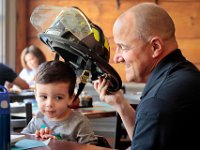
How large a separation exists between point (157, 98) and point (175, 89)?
0.05 meters

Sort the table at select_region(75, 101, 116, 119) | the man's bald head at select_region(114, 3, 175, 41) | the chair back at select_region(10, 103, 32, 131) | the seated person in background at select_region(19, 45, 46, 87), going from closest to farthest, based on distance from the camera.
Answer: the man's bald head at select_region(114, 3, 175, 41) < the chair back at select_region(10, 103, 32, 131) < the table at select_region(75, 101, 116, 119) < the seated person in background at select_region(19, 45, 46, 87)

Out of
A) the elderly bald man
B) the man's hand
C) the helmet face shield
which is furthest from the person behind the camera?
the man's hand

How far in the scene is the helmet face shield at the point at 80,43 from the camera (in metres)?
1.37

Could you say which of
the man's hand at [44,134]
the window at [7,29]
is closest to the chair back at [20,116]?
the man's hand at [44,134]

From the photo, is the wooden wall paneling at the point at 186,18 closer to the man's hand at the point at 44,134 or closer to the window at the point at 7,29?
the window at the point at 7,29

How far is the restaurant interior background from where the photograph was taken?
4168 millimetres

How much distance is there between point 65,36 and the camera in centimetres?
140

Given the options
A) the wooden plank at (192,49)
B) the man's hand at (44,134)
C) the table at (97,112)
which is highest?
the wooden plank at (192,49)

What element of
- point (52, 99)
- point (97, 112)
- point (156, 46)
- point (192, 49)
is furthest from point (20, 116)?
point (192, 49)

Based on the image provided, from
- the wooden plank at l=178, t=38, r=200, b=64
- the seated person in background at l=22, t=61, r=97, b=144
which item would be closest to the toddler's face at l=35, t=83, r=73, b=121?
the seated person in background at l=22, t=61, r=97, b=144

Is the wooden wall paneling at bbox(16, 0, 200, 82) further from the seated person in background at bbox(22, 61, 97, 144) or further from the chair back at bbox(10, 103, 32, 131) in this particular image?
the seated person in background at bbox(22, 61, 97, 144)

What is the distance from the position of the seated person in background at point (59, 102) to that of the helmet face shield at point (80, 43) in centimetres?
23

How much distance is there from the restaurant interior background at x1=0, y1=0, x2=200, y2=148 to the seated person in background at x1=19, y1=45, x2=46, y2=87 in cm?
14

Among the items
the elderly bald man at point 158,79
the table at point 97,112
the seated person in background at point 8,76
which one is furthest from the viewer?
the seated person in background at point 8,76
